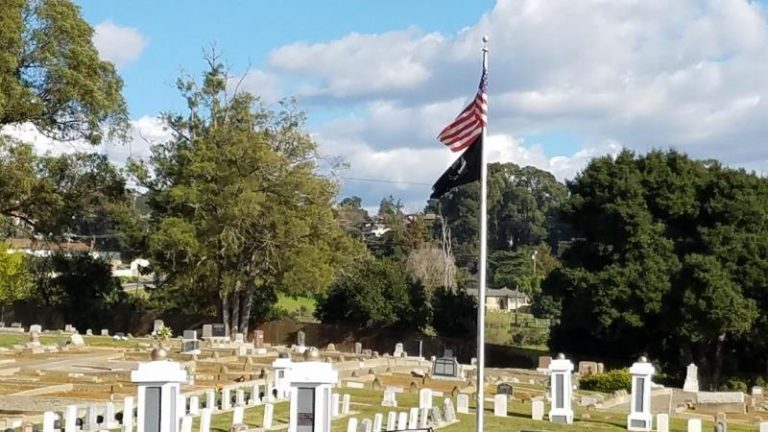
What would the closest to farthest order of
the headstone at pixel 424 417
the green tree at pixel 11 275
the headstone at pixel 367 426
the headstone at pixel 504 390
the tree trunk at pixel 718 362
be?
the headstone at pixel 367 426 < the headstone at pixel 424 417 < the headstone at pixel 504 390 < the tree trunk at pixel 718 362 < the green tree at pixel 11 275

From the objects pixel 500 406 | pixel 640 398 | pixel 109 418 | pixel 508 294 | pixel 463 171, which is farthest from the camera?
pixel 508 294

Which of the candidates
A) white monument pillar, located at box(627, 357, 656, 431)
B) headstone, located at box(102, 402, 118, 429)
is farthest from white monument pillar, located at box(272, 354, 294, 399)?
white monument pillar, located at box(627, 357, 656, 431)

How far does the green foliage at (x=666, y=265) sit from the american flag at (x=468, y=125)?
114ft

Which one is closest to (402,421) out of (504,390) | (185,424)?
(185,424)

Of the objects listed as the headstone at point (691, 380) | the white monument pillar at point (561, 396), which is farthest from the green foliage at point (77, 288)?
the white monument pillar at point (561, 396)

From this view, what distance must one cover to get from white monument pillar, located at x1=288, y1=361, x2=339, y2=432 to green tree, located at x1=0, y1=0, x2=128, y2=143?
2958cm

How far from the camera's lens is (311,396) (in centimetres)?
1700

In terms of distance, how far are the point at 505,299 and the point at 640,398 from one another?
8660 centimetres

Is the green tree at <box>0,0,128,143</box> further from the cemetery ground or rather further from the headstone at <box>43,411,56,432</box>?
the headstone at <box>43,411,56,432</box>

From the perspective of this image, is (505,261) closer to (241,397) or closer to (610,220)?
(610,220)

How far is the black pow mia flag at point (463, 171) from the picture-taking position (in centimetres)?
1931

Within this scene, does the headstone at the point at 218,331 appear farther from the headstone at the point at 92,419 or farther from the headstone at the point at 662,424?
the headstone at the point at 92,419

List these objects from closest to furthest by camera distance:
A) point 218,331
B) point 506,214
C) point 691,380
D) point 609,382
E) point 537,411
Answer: point 537,411
point 609,382
point 691,380
point 218,331
point 506,214

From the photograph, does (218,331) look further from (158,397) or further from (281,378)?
(158,397)
